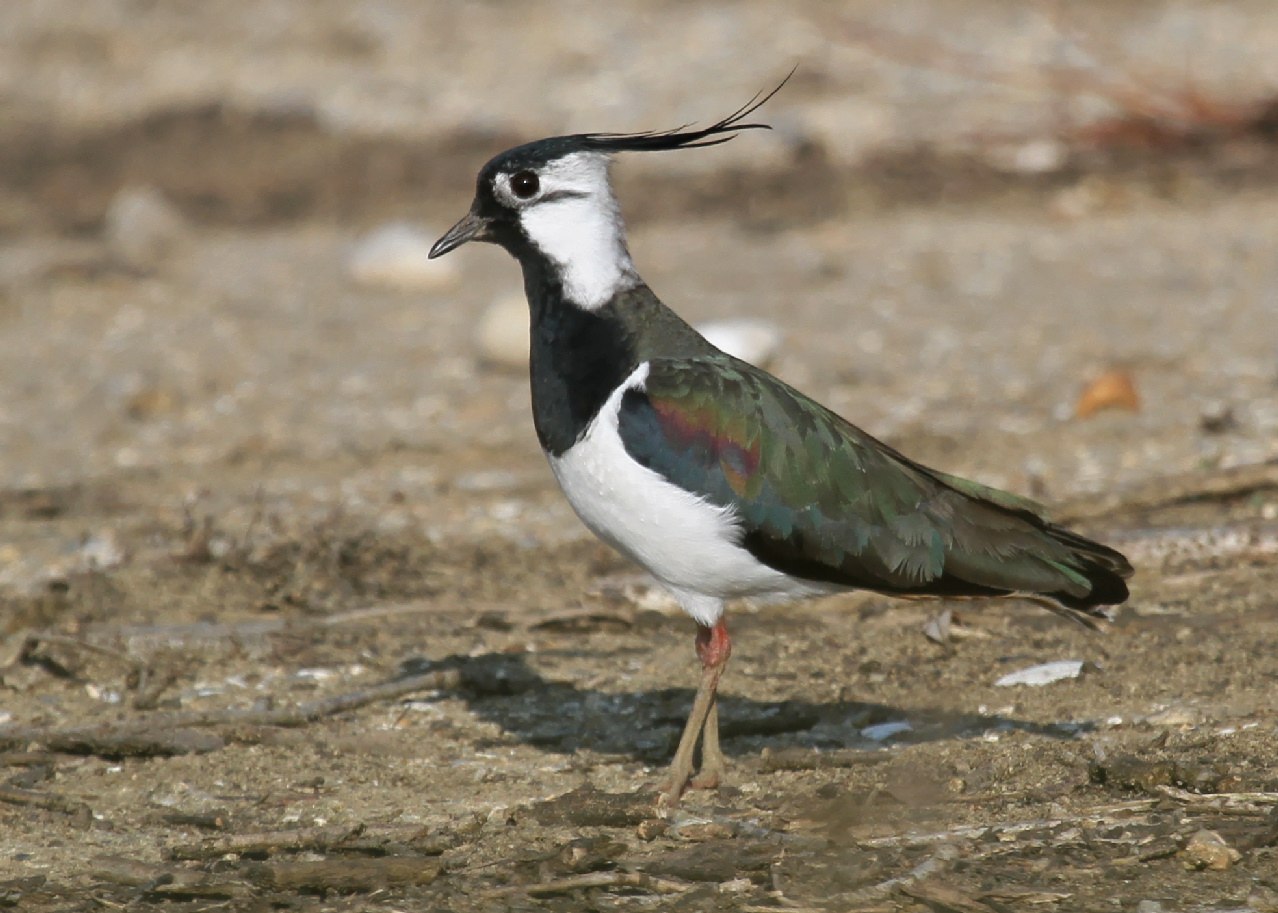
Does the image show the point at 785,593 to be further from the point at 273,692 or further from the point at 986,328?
the point at 986,328

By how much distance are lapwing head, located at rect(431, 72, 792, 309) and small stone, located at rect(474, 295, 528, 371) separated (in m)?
3.94

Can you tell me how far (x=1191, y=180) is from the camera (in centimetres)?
1251

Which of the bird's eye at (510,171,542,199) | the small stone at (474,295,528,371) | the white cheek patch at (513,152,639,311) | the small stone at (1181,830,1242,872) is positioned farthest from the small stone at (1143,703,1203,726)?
the small stone at (474,295,528,371)

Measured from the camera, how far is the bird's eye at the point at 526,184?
215 inches

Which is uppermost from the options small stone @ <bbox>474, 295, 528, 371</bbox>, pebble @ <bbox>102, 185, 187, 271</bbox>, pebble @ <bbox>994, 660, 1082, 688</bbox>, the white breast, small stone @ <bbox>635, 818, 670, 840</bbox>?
pebble @ <bbox>102, 185, 187, 271</bbox>

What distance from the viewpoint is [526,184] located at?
5.47m

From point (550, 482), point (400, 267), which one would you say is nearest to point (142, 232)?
point (400, 267)

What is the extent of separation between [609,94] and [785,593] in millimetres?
10026

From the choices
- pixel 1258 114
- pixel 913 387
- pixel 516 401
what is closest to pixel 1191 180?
pixel 1258 114

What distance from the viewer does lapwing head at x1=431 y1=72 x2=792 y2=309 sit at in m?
5.38

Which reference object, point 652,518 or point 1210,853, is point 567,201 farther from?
point 1210,853

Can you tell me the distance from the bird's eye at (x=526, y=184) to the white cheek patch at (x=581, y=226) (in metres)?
0.02

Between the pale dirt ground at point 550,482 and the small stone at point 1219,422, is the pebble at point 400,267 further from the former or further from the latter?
the small stone at point 1219,422

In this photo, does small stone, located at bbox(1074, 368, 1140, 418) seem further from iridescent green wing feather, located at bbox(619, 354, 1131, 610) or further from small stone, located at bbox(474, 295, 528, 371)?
iridescent green wing feather, located at bbox(619, 354, 1131, 610)
